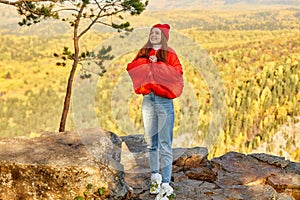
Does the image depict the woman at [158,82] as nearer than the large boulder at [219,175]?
Yes

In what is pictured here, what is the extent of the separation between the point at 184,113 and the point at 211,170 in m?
1.20

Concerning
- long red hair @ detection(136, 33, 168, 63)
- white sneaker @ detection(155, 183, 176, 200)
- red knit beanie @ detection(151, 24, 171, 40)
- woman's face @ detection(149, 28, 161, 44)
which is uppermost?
red knit beanie @ detection(151, 24, 171, 40)

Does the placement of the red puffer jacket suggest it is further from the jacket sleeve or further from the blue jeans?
the blue jeans

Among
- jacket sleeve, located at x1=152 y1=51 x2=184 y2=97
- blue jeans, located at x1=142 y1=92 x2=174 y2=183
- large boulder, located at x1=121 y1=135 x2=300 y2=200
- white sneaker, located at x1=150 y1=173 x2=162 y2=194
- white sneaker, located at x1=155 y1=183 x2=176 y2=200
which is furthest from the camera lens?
large boulder, located at x1=121 y1=135 x2=300 y2=200

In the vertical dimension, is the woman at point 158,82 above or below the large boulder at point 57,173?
above

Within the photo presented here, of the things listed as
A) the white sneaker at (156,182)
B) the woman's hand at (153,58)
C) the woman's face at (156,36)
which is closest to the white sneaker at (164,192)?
the white sneaker at (156,182)

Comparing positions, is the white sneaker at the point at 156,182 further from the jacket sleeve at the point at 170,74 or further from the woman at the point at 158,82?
the jacket sleeve at the point at 170,74

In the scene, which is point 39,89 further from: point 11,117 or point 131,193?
point 131,193

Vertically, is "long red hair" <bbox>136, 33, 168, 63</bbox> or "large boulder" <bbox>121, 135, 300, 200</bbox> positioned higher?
"long red hair" <bbox>136, 33, 168, 63</bbox>

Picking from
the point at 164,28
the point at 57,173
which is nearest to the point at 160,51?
the point at 164,28

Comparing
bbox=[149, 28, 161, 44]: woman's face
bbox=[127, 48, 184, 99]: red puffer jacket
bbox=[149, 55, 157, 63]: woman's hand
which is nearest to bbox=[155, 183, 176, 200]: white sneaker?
bbox=[127, 48, 184, 99]: red puffer jacket

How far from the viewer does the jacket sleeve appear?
168 inches

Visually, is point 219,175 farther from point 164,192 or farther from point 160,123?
point 160,123

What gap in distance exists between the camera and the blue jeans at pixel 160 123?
4387 millimetres
